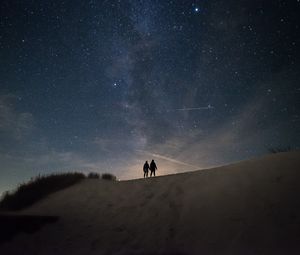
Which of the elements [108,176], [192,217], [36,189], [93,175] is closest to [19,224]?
[36,189]

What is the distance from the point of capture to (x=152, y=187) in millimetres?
14453

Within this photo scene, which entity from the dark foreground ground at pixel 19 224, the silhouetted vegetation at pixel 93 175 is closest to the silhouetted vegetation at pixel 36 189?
the silhouetted vegetation at pixel 93 175

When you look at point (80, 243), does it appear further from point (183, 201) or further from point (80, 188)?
point (80, 188)

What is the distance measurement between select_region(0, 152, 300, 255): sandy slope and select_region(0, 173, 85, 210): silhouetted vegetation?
1.80 m

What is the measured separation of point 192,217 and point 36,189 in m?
11.6

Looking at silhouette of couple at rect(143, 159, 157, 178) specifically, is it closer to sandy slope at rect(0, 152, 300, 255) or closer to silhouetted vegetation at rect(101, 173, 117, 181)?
silhouetted vegetation at rect(101, 173, 117, 181)

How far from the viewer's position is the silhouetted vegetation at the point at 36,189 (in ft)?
50.7

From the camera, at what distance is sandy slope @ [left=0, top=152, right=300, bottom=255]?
25.9 feet

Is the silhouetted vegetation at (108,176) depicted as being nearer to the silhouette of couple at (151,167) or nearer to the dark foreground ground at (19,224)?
the silhouette of couple at (151,167)

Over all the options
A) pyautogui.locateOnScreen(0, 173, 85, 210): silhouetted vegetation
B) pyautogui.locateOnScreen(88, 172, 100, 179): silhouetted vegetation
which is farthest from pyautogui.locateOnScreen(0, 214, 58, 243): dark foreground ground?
pyautogui.locateOnScreen(88, 172, 100, 179): silhouetted vegetation

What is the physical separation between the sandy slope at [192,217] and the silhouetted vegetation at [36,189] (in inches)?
70.8

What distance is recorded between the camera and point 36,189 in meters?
17.1

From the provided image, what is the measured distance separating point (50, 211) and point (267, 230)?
34.5ft

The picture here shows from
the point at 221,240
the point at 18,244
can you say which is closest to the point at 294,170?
the point at 221,240
